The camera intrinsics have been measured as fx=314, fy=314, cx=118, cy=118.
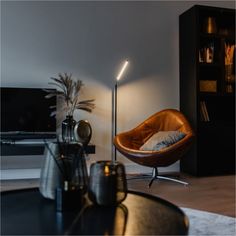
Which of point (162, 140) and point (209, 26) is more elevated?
point (209, 26)

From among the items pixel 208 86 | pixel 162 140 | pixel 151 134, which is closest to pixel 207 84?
pixel 208 86

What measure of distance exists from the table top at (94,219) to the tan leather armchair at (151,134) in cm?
201

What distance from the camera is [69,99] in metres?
3.86

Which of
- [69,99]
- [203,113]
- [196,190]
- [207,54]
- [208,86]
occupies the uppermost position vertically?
[207,54]

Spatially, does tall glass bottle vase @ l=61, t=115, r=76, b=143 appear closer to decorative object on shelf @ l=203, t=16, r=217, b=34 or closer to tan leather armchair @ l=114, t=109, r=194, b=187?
tan leather armchair @ l=114, t=109, r=194, b=187

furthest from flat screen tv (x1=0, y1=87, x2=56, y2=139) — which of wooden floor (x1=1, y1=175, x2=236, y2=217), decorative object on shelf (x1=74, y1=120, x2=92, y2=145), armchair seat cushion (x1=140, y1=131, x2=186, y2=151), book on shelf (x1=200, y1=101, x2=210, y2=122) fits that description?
book on shelf (x1=200, y1=101, x2=210, y2=122)

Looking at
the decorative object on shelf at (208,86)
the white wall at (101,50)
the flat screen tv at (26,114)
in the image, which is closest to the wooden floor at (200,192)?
the white wall at (101,50)

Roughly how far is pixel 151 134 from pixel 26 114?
157 centimetres

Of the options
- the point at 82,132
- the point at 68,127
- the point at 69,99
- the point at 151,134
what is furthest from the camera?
the point at 151,134

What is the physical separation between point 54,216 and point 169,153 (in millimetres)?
2338

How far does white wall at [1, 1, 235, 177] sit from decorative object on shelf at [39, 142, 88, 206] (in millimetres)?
2815

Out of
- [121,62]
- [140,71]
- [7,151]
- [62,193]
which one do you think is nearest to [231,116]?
[140,71]

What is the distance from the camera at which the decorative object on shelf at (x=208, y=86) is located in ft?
13.6

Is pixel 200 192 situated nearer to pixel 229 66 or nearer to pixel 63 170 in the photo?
pixel 229 66
